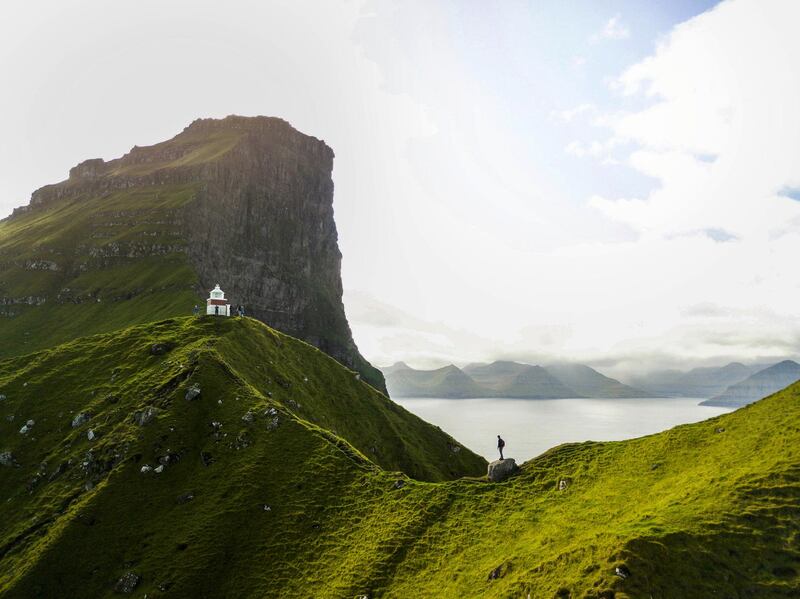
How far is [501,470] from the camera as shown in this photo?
52.4 metres

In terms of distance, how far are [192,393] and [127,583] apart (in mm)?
25819

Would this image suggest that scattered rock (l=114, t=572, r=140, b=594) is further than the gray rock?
No

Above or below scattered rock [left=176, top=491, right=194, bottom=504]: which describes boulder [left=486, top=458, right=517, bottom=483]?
above

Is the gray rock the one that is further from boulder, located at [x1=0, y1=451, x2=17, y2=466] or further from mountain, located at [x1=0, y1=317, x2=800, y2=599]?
boulder, located at [x1=0, y1=451, x2=17, y2=466]

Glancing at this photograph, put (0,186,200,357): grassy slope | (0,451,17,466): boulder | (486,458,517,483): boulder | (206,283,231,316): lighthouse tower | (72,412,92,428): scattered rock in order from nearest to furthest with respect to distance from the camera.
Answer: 1. (486,458,517,483): boulder
2. (0,451,17,466): boulder
3. (72,412,92,428): scattered rock
4. (206,283,231,316): lighthouse tower
5. (0,186,200,357): grassy slope

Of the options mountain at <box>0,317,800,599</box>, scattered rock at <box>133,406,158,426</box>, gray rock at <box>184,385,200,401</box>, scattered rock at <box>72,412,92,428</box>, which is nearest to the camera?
mountain at <box>0,317,800,599</box>

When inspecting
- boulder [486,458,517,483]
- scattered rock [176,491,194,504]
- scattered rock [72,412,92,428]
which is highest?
scattered rock [72,412,92,428]

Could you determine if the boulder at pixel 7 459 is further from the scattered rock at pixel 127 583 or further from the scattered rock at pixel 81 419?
the scattered rock at pixel 127 583

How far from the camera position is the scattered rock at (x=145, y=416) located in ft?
210

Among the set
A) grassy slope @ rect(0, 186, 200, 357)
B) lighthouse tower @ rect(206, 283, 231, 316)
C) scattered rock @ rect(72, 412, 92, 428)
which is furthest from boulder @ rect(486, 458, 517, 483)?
grassy slope @ rect(0, 186, 200, 357)

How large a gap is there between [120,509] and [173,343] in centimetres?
3343

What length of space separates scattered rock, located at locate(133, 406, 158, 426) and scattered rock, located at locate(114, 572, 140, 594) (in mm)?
20948

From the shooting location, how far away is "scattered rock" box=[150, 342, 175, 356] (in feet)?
263

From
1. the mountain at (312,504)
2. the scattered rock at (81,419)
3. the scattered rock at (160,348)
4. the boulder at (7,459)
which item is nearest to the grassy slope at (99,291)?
the scattered rock at (160,348)
